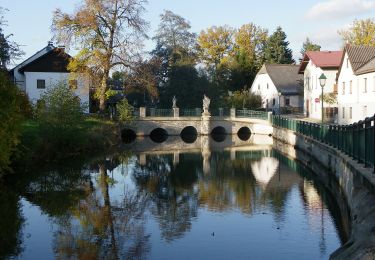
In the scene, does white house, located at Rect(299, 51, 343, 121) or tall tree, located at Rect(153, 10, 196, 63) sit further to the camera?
tall tree, located at Rect(153, 10, 196, 63)

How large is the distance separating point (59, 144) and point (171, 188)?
12070 millimetres

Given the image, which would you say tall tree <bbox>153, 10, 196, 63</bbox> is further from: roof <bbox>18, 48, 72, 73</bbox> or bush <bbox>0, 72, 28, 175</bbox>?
bush <bbox>0, 72, 28, 175</bbox>

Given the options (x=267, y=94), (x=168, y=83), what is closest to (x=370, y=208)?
(x=168, y=83)

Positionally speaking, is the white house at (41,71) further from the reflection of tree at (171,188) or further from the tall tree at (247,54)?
the tall tree at (247,54)

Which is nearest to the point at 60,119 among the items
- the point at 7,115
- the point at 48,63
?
the point at 7,115

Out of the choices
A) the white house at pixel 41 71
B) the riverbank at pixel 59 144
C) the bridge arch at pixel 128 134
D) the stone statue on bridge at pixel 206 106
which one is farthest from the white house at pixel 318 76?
the white house at pixel 41 71

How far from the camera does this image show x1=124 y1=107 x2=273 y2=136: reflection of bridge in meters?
55.6

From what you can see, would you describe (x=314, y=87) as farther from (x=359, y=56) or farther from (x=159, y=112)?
(x=159, y=112)

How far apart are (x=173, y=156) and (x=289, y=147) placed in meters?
9.25

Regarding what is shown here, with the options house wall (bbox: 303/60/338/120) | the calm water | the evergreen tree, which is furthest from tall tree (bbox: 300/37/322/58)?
the calm water

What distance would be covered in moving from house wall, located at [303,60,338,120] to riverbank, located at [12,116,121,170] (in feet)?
70.0

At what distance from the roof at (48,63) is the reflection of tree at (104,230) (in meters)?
35.1

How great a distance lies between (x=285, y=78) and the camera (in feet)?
223

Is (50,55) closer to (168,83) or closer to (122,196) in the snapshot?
(168,83)
